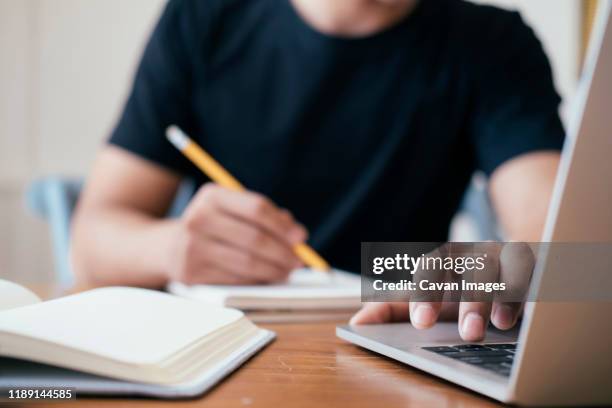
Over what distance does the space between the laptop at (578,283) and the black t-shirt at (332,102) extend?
2.25ft

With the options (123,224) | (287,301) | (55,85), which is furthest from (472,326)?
(55,85)

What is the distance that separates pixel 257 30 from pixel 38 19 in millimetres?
1170

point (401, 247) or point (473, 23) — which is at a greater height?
point (473, 23)

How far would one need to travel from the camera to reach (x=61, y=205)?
123 cm

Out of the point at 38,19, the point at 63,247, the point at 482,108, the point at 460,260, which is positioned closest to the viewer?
the point at 460,260

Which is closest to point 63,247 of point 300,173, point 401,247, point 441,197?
point 300,173

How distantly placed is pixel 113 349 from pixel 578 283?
186mm

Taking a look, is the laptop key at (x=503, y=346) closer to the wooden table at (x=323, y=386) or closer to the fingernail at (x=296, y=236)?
the wooden table at (x=323, y=386)

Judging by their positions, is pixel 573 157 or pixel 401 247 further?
pixel 401 247

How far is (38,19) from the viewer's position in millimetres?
1851

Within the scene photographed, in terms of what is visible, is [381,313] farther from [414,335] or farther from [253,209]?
[253,209]

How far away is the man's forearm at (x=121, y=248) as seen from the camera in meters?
0.72

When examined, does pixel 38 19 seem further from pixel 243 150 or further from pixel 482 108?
pixel 482 108

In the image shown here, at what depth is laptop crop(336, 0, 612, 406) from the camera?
0.21m
